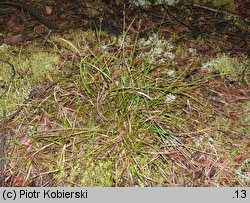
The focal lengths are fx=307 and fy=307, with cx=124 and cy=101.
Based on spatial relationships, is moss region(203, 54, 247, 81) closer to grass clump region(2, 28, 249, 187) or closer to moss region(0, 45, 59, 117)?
grass clump region(2, 28, 249, 187)

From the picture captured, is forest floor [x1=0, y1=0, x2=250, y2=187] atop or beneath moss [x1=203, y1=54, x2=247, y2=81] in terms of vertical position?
beneath

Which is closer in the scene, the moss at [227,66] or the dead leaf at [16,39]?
the moss at [227,66]

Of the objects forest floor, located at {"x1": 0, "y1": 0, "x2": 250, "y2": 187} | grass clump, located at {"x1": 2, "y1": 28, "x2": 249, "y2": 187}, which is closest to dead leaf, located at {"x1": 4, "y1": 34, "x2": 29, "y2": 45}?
forest floor, located at {"x1": 0, "y1": 0, "x2": 250, "y2": 187}

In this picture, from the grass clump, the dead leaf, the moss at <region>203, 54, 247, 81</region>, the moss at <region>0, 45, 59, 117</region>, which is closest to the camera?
the grass clump

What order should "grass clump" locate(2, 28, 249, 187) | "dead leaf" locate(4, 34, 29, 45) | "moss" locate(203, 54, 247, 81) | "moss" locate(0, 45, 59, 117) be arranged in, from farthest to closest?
"dead leaf" locate(4, 34, 29, 45)
"moss" locate(203, 54, 247, 81)
"moss" locate(0, 45, 59, 117)
"grass clump" locate(2, 28, 249, 187)

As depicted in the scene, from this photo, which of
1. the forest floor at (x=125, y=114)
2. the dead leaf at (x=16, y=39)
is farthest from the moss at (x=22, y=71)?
the dead leaf at (x=16, y=39)

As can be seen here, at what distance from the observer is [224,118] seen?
2.43 metres

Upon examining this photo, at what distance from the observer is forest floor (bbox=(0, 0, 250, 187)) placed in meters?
2.09

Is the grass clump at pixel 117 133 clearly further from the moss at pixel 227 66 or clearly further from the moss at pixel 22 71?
the moss at pixel 227 66

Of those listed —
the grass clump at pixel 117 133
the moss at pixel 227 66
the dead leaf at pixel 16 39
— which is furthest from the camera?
the dead leaf at pixel 16 39

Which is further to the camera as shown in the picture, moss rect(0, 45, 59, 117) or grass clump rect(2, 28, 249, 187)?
moss rect(0, 45, 59, 117)

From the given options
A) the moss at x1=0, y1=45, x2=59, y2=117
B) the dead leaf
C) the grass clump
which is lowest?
the grass clump

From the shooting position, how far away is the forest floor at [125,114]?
6.84 feet

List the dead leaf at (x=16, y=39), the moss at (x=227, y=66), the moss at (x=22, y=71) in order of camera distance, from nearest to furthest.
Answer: the moss at (x=22, y=71)
the moss at (x=227, y=66)
the dead leaf at (x=16, y=39)
